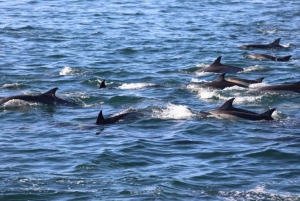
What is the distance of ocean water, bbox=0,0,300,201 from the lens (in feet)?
58.1

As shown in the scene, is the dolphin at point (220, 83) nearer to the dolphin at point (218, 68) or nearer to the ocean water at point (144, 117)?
the ocean water at point (144, 117)

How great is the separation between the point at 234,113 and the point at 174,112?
2.07 meters

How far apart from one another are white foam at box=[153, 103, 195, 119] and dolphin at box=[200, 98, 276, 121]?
1.94 ft

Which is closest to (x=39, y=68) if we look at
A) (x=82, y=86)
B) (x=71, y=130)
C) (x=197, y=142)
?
(x=82, y=86)

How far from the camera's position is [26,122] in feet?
77.7

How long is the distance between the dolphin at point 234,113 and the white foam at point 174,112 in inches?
23.3

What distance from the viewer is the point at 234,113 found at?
76.8 ft

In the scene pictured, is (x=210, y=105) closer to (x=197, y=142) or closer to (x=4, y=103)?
(x=197, y=142)

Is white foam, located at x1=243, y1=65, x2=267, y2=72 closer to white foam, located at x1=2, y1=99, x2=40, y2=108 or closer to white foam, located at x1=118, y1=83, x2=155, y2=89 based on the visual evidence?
white foam, located at x1=118, y1=83, x2=155, y2=89

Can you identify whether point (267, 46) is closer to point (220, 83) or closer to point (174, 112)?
point (220, 83)

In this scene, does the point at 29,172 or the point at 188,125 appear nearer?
the point at 29,172

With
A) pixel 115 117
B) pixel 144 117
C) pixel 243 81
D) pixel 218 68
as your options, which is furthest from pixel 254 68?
pixel 115 117

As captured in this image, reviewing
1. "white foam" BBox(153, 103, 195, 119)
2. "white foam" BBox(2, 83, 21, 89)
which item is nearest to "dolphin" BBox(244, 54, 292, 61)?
"white foam" BBox(153, 103, 195, 119)

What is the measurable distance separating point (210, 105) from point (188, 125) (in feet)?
10.2
